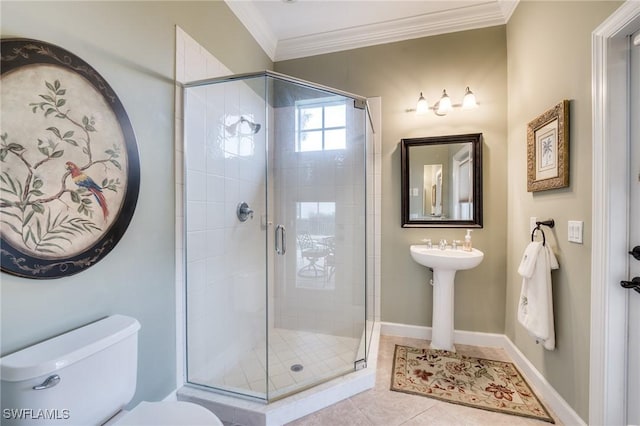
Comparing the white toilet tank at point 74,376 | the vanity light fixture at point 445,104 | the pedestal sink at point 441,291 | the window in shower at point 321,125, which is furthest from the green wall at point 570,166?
the white toilet tank at point 74,376

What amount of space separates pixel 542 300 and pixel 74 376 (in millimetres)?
2229

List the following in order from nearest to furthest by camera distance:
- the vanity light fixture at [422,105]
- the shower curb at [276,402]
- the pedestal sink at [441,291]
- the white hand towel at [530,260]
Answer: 1. the shower curb at [276,402]
2. the white hand towel at [530,260]
3. the pedestal sink at [441,291]
4. the vanity light fixture at [422,105]

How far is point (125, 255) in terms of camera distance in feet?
4.04

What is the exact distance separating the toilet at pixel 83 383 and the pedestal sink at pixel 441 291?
1748 millimetres

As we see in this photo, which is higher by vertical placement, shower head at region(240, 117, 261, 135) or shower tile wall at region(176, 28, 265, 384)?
shower head at region(240, 117, 261, 135)

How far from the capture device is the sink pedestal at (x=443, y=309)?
2.13 metres

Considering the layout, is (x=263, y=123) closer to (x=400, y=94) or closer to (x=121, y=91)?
(x=121, y=91)

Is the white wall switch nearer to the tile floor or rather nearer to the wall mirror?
the wall mirror

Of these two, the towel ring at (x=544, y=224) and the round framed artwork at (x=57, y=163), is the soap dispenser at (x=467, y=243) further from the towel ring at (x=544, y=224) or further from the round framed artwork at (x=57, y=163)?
the round framed artwork at (x=57, y=163)

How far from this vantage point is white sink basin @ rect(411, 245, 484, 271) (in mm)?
1972

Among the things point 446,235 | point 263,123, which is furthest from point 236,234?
point 446,235

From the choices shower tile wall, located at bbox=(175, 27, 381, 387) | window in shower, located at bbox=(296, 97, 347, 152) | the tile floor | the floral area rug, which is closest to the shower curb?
the tile floor

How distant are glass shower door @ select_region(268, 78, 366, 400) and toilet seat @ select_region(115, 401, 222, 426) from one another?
1.12 metres

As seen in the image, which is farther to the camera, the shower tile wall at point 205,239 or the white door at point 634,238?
the shower tile wall at point 205,239
